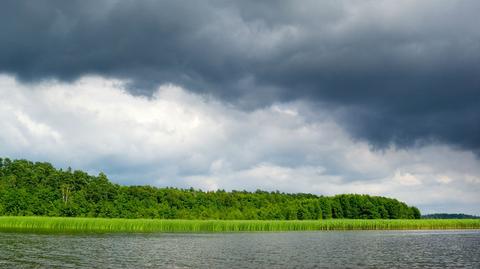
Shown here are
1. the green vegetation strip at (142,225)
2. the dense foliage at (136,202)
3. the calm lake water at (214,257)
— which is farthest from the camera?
the dense foliage at (136,202)

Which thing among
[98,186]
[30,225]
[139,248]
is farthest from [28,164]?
[139,248]

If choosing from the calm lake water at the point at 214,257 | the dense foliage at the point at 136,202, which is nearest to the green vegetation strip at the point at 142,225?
the dense foliage at the point at 136,202

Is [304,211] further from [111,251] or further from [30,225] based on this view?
[111,251]

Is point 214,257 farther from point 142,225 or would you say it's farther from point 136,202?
point 136,202

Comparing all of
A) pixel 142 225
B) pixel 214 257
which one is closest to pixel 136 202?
pixel 142 225

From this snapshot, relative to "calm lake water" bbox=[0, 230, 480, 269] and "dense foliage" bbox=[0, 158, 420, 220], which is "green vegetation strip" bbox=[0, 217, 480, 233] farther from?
"calm lake water" bbox=[0, 230, 480, 269]

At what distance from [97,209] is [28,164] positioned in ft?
153

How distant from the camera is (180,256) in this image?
41.5 m

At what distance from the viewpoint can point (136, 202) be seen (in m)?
142

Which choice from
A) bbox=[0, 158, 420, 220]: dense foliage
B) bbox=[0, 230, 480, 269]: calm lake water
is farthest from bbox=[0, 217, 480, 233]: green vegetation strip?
bbox=[0, 230, 480, 269]: calm lake water

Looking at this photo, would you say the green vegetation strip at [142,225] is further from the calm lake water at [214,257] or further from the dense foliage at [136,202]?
the calm lake water at [214,257]

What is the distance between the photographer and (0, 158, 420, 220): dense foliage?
A: 132 metres

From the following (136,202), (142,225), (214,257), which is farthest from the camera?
(136,202)

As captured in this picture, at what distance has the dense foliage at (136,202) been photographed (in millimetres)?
131500
